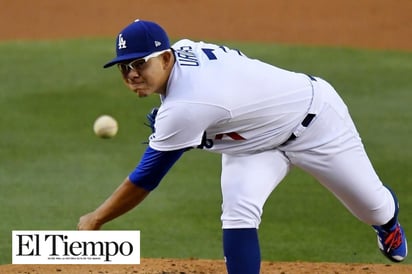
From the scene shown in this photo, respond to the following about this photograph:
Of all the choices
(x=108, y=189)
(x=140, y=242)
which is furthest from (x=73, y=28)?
(x=140, y=242)

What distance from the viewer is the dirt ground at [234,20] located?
16344mm

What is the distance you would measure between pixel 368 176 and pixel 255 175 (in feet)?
2.33

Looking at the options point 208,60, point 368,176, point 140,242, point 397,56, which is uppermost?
point 397,56

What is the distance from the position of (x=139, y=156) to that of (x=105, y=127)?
73cm

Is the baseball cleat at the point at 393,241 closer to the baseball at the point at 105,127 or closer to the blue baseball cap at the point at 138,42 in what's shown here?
the blue baseball cap at the point at 138,42

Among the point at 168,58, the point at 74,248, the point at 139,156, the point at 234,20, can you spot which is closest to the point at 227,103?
the point at 168,58

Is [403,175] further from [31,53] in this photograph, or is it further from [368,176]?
[31,53]

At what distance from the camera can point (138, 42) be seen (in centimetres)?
516

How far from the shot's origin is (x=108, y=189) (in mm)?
8930

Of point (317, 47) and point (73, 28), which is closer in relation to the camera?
point (317, 47)

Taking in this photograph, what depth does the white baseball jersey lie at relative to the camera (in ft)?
17.3

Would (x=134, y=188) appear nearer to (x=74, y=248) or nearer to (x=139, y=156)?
(x=74, y=248)

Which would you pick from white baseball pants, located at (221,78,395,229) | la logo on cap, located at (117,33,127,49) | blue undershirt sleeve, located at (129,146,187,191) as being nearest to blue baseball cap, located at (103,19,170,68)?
la logo on cap, located at (117,33,127,49)

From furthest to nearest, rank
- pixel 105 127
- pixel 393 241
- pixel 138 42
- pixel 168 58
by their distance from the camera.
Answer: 1. pixel 105 127
2. pixel 393 241
3. pixel 168 58
4. pixel 138 42
